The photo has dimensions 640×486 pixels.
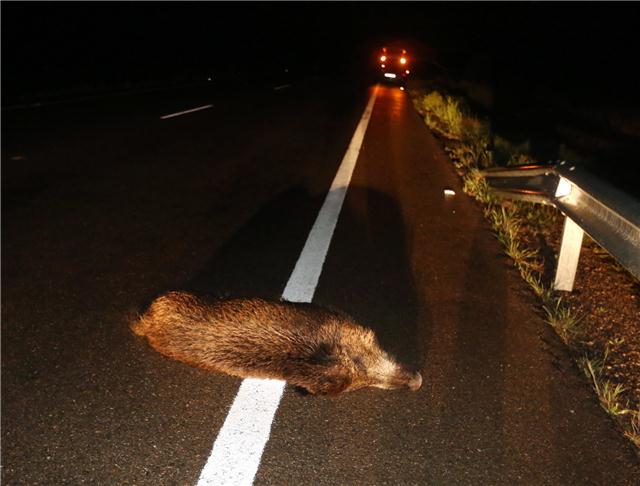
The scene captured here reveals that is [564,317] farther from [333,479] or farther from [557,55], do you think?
[557,55]

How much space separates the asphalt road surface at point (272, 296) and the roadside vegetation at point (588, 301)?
145mm

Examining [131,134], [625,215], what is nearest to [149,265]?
[625,215]

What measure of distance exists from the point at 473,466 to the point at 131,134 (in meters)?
11.7

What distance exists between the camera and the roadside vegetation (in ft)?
12.0

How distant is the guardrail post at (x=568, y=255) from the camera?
4.79m

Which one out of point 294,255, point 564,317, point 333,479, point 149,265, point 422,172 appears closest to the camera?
point 333,479

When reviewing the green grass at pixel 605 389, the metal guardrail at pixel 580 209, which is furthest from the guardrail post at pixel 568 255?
the green grass at pixel 605 389

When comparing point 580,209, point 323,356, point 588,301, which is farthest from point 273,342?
point 588,301

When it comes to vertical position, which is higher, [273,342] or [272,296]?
[273,342]

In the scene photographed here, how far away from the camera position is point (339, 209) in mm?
7367

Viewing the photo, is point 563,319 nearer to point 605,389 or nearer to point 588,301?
point 588,301

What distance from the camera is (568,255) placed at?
488 cm

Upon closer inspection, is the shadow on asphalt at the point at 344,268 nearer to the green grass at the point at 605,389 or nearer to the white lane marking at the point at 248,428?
the white lane marking at the point at 248,428

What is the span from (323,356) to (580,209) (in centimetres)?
267
